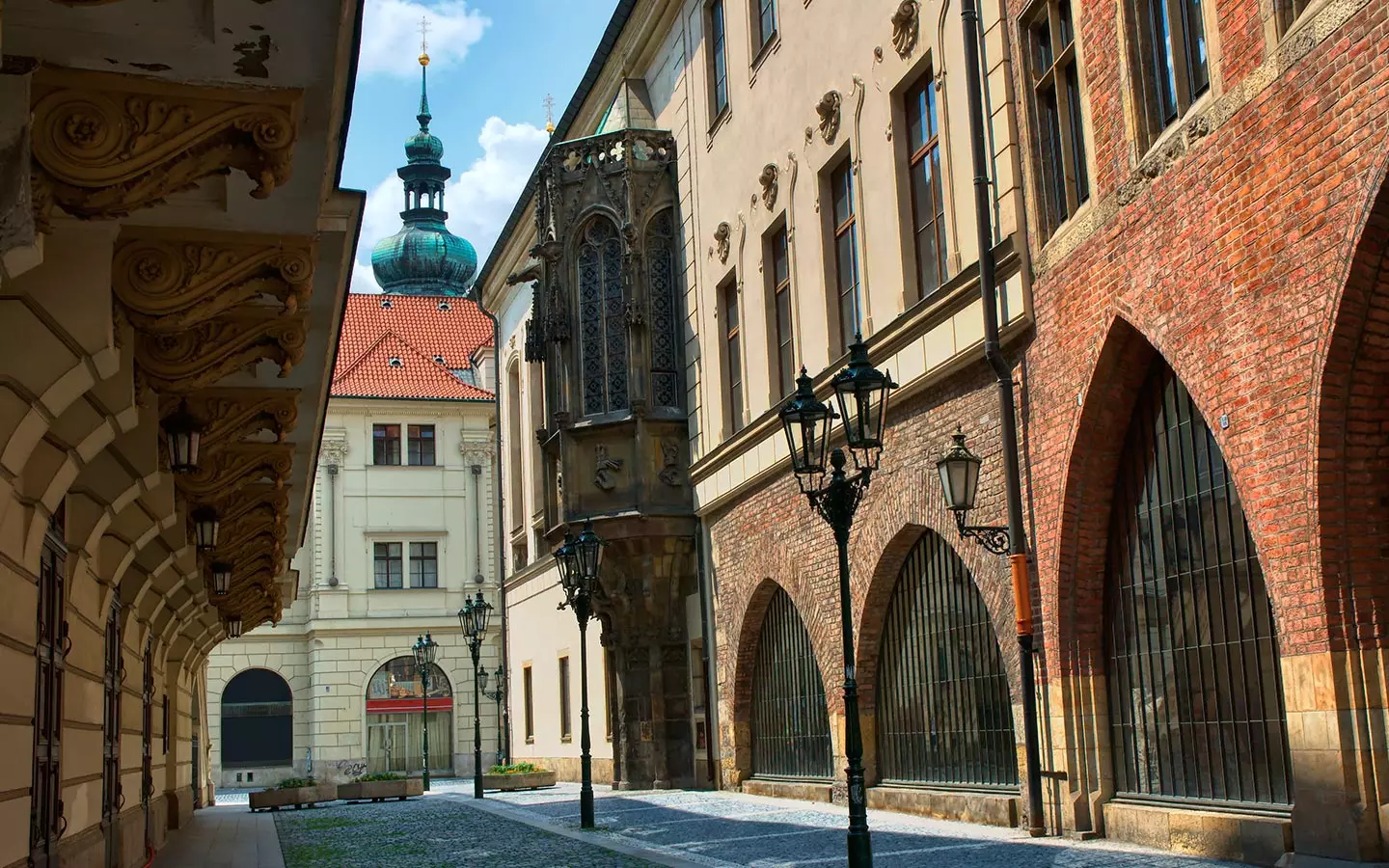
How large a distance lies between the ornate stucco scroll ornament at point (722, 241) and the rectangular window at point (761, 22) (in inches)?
107

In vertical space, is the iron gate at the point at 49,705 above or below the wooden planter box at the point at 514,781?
above

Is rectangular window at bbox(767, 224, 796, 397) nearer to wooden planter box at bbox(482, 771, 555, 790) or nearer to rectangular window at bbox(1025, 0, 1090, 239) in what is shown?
rectangular window at bbox(1025, 0, 1090, 239)

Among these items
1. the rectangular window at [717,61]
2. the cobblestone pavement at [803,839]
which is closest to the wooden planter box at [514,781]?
the cobblestone pavement at [803,839]

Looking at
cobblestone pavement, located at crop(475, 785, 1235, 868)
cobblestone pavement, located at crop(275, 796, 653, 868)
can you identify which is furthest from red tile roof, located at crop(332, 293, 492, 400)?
cobblestone pavement, located at crop(475, 785, 1235, 868)

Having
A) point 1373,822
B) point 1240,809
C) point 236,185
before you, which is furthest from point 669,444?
point 236,185

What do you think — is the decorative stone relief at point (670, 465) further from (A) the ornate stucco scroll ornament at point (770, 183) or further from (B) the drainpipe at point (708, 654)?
(A) the ornate stucco scroll ornament at point (770, 183)

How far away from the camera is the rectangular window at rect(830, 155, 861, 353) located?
791 inches

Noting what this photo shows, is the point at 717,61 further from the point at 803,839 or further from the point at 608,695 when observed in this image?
the point at 803,839

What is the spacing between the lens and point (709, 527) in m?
26.3

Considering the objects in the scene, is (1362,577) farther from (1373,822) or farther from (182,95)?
(182,95)

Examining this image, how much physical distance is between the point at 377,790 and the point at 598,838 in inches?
630

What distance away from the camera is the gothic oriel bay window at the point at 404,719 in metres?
52.3

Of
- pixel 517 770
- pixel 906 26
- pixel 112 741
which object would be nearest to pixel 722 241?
pixel 906 26

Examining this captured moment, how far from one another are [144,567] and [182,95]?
10618 millimetres
